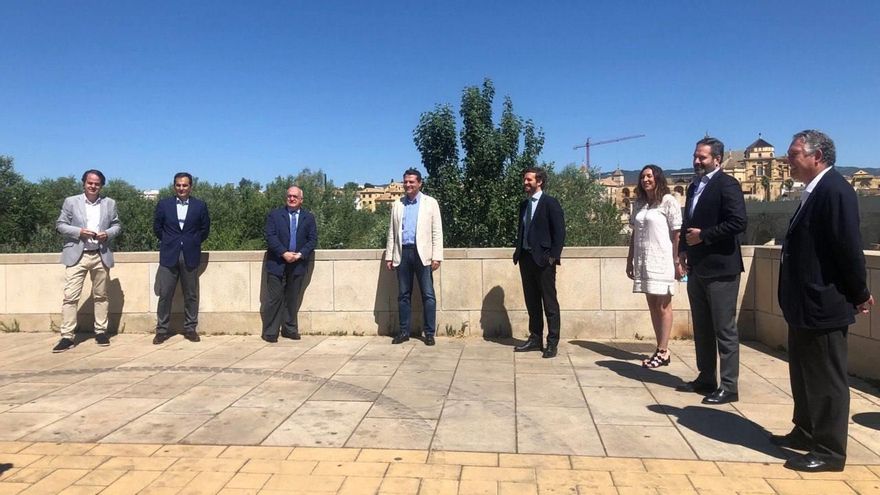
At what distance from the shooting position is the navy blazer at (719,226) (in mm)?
4430

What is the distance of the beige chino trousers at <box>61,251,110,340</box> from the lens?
6527mm

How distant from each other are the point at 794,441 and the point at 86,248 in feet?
21.9

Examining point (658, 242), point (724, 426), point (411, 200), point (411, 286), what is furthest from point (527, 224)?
point (724, 426)

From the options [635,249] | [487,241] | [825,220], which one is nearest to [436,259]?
[635,249]

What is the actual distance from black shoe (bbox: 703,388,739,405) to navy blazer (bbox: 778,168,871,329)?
1.22 meters

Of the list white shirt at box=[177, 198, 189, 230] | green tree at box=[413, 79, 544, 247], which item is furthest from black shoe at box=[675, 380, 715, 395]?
green tree at box=[413, 79, 544, 247]

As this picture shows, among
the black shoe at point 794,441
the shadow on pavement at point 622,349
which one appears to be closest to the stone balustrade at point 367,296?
the shadow on pavement at point 622,349

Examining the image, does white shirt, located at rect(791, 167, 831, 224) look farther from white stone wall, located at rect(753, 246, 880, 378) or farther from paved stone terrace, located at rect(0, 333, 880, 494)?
white stone wall, located at rect(753, 246, 880, 378)

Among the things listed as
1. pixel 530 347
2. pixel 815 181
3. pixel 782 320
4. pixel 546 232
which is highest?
pixel 815 181

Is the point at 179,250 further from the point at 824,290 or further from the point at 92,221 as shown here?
the point at 824,290

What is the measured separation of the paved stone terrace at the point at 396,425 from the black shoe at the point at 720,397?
6cm

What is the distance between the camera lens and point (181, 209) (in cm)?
701

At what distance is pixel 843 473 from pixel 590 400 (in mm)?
1716

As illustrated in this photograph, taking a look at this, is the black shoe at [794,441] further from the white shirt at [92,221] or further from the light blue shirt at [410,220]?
the white shirt at [92,221]
